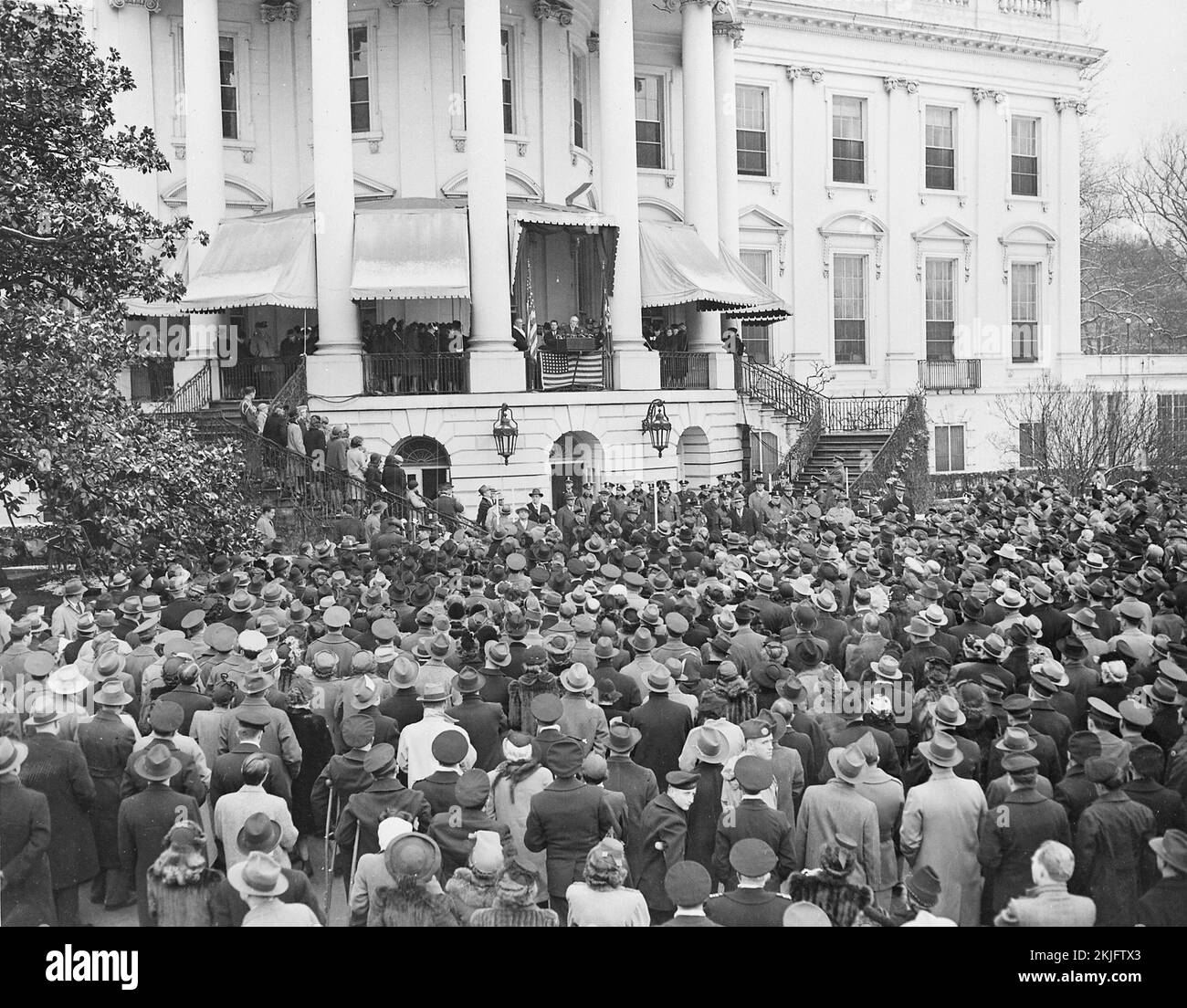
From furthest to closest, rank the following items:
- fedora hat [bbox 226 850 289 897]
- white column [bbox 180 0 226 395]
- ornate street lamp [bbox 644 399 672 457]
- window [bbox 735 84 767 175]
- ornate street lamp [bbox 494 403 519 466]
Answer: window [bbox 735 84 767 175] < ornate street lamp [bbox 644 399 672 457] < white column [bbox 180 0 226 395] < ornate street lamp [bbox 494 403 519 466] < fedora hat [bbox 226 850 289 897]

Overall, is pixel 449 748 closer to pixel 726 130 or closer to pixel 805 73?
pixel 726 130

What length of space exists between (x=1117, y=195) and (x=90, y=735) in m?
44.9

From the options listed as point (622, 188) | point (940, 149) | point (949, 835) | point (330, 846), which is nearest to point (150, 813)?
point (330, 846)

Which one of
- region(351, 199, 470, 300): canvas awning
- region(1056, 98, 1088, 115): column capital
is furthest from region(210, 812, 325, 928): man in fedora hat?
region(1056, 98, 1088, 115): column capital

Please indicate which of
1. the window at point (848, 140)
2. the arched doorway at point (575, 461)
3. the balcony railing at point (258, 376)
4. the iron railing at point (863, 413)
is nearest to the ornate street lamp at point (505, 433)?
the arched doorway at point (575, 461)

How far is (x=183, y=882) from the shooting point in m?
5.80

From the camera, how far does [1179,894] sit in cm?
586

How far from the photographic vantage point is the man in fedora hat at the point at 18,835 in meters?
6.52

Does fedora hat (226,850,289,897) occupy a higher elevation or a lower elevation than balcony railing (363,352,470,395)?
lower

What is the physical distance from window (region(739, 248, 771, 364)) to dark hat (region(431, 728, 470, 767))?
3179 cm

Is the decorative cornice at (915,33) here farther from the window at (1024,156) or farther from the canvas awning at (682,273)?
the canvas awning at (682,273)

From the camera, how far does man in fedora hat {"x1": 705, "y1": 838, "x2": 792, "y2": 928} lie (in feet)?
18.6

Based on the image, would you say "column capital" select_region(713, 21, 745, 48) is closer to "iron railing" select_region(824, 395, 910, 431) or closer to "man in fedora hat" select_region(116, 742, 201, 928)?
"iron railing" select_region(824, 395, 910, 431)
